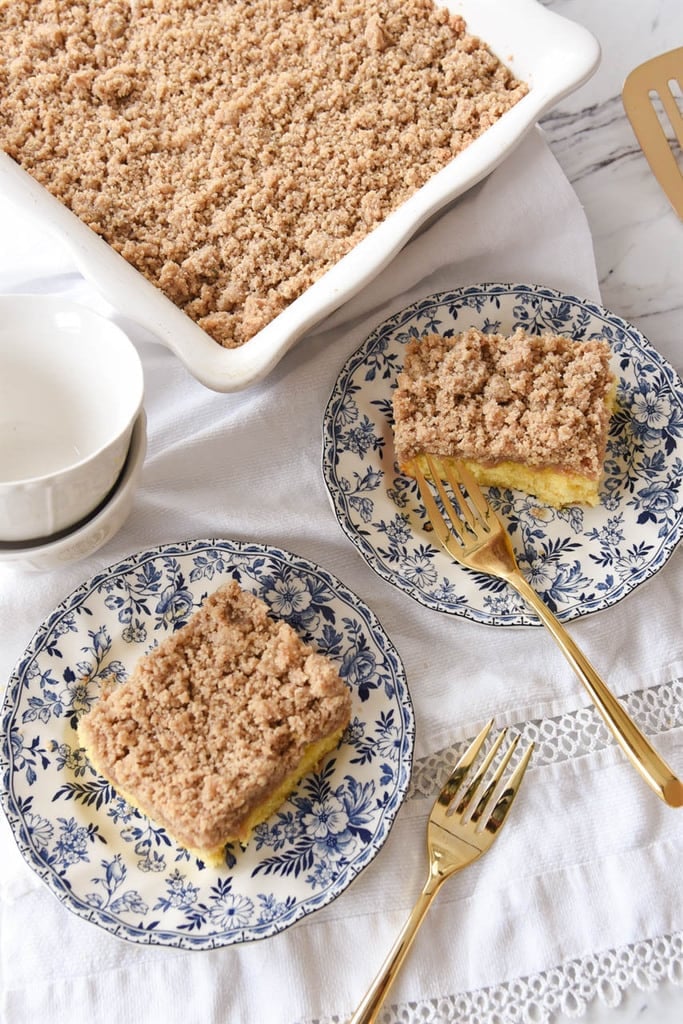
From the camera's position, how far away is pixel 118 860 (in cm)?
139

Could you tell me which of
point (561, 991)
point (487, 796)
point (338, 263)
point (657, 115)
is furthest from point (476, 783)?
point (657, 115)

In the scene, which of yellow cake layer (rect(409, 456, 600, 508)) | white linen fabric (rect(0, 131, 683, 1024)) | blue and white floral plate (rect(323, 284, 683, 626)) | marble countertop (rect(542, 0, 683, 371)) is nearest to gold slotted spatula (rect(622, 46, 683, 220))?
marble countertop (rect(542, 0, 683, 371))

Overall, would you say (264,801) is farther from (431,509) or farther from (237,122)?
(237,122)

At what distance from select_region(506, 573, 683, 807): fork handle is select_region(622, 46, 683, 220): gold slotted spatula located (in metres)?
0.82

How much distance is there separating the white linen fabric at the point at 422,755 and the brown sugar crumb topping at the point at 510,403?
0.56ft

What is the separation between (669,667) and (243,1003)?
0.76 meters

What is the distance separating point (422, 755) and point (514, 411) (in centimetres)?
53

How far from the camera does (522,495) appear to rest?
1684 mm

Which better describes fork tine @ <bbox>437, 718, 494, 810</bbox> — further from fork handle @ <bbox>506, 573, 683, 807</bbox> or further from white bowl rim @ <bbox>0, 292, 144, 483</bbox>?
white bowl rim @ <bbox>0, 292, 144, 483</bbox>

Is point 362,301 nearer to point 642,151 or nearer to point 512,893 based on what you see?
point 642,151

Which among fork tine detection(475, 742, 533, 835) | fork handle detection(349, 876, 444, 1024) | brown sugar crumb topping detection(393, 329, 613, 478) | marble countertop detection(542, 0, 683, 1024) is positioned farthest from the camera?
marble countertop detection(542, 0, 683, 1024)

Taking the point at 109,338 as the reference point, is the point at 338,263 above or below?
above

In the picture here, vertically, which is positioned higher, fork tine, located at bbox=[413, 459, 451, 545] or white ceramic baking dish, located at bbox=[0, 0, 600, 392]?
white ceramic baking dish, located at bbox=[0, 0, 600, 392]

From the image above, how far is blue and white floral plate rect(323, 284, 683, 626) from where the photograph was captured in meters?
1.56
